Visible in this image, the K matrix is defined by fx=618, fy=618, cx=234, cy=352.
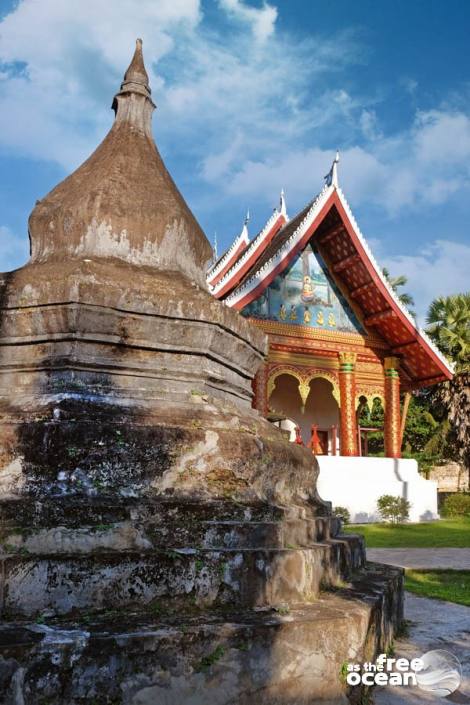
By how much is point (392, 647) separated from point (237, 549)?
3.83 feet

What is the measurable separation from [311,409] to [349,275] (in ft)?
16.5

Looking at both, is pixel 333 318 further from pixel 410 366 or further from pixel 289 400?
pixel 289 400

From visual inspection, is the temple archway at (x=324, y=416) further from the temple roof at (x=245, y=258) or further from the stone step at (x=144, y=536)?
the stone step at (x=144, y=536)

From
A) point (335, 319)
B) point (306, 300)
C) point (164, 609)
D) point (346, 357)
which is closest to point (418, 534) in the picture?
point (346, 357)

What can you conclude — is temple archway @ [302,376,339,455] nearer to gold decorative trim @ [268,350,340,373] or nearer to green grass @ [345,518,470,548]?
gold decorative trim @ [268,350,340,373]

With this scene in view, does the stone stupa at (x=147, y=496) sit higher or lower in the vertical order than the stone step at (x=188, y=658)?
higher

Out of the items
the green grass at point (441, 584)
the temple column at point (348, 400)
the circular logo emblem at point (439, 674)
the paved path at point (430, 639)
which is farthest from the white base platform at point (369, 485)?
the circular logo emblem at point (439, 674)

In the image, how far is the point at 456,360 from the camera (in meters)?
19.9

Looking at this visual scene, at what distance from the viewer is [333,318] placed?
13.9 metres

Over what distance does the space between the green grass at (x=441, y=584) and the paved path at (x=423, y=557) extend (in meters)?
0.24

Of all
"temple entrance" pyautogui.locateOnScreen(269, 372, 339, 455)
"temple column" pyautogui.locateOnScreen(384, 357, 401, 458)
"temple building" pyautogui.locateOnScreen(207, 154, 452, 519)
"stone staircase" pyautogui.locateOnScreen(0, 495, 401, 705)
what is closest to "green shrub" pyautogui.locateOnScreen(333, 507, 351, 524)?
"temple building" pyautogui.locateOnScreen(207, 154, 452, 519)

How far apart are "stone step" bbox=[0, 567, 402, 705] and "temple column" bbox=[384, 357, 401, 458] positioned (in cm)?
1236

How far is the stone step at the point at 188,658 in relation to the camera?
5.92ft
